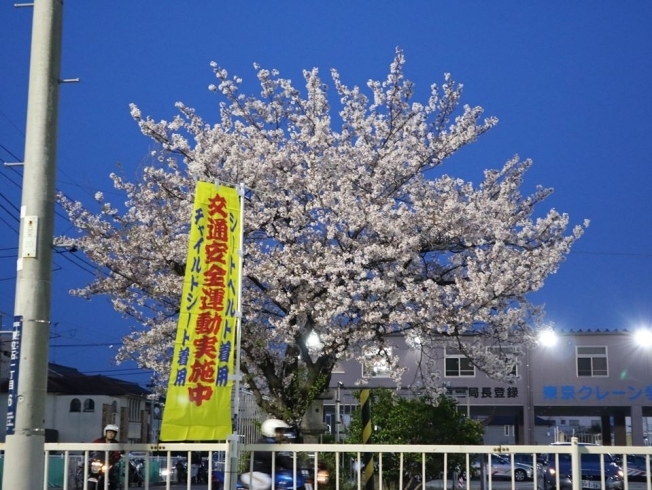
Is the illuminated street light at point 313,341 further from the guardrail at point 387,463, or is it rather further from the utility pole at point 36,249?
the utility pole at point 36,249

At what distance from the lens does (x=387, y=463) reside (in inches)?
690

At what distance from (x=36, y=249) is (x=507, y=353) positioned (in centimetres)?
1450

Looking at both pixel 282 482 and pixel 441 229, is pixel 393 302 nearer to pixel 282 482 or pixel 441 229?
pixel 441 229

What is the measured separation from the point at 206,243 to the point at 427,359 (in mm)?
10902

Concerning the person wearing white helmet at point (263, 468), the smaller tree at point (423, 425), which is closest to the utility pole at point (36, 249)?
the person wearing white helmet at point (263, 468)

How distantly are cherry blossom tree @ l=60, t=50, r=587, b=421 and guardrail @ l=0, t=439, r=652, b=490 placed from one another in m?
1.82

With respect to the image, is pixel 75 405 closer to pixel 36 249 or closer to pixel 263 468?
pixel 263 468

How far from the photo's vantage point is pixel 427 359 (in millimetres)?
20094

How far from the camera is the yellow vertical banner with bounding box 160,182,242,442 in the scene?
9555mm

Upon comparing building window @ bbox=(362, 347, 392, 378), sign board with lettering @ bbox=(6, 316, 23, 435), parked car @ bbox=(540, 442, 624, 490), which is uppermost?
building window @ bbox=(362, 347, 392, 378)

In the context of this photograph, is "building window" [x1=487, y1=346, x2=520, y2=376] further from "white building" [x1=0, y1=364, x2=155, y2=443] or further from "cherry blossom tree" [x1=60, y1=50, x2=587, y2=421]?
"white building" [x1=0, y1=364, x2=155, y2=443]

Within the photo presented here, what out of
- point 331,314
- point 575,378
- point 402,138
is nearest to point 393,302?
point 331,314

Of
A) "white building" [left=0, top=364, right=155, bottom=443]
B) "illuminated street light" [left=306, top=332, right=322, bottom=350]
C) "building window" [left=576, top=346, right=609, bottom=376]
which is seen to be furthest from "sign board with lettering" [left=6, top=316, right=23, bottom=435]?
"white building" [left=0, top=364, right=155, bottom=443]

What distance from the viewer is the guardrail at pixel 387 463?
10.1m
